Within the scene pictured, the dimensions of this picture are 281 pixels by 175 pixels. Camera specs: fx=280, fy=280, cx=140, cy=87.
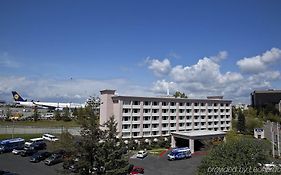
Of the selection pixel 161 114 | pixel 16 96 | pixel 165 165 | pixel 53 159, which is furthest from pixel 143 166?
pixel 16 96

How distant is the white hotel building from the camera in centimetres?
5759

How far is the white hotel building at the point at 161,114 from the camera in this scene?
5759 cm

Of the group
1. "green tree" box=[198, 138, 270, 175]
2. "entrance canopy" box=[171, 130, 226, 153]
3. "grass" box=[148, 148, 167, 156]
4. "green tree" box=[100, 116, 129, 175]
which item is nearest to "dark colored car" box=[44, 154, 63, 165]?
"grass" box=[148, 148, 167, 156]

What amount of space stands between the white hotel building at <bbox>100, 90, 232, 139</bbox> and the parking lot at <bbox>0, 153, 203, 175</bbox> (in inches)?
373

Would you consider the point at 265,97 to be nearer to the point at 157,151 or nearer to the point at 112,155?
the point at 157,151

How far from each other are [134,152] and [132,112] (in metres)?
8.97

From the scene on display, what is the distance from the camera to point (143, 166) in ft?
137

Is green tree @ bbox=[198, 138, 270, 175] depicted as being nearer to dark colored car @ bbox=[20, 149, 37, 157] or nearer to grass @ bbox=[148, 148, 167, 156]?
grass @ bbox=[148, 148, 167, 156]

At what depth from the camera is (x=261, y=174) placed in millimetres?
16484

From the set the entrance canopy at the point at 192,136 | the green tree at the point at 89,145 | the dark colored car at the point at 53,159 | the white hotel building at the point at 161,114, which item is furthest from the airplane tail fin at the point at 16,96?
the green tree at the point at 89,145

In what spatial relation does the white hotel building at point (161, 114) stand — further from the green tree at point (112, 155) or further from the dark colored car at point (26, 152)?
the green tree at point (112, 155)

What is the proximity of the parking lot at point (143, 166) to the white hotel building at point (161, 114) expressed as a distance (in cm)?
949

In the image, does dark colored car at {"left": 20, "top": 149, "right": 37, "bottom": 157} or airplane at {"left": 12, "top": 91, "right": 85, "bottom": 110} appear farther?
airplane at {"left": 12, "top": 91, "right": 85, "bottom": 110}

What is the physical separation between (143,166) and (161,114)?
22.2 metres
